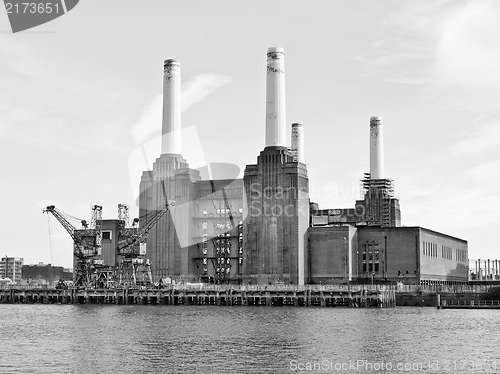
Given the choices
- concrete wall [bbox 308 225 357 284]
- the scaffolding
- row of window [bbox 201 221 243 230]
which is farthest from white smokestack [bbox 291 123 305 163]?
concrete wall [bbox 308 225 357 284]

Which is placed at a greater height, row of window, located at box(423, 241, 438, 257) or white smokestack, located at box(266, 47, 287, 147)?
white smokestack, located at box(266, 47, 287, 147)

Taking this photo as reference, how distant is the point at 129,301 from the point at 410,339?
70837mm

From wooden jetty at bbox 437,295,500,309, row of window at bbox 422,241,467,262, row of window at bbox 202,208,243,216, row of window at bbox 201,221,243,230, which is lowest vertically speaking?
wooden jetty at bbox 437,295,500,309

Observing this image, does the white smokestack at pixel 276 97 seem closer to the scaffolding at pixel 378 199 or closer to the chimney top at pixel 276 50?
the chimney top at pixel 276 50

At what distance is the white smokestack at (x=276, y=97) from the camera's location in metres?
128

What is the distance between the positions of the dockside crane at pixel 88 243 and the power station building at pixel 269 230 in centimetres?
1177

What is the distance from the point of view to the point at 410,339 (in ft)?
198

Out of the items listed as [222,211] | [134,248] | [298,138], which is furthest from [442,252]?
[134,248]

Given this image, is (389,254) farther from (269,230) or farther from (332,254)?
(269,230)

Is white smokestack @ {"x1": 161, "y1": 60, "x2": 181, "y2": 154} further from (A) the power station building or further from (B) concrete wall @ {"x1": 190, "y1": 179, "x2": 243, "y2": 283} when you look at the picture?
(B) concrete wall @ {"x1": 190, "y1": 179, "x2": 243, "y2": 283}

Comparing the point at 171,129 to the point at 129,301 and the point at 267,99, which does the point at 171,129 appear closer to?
the point at 267,99

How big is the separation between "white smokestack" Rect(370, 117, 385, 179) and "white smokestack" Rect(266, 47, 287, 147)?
27983 mm

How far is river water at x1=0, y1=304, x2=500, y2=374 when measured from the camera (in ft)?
150

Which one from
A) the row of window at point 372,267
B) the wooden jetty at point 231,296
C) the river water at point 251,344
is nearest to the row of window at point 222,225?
the wooden jetty at point 231,296
